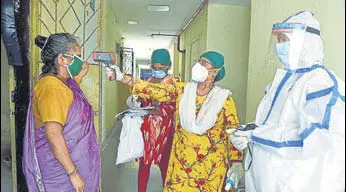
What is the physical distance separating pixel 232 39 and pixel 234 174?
2133 millimetres

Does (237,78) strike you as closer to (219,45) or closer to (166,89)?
(219,45)

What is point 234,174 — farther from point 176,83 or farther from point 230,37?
point 230,37

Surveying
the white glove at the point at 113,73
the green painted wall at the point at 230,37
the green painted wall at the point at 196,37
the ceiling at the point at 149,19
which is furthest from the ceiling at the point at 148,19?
the white glove at the point at 113,73

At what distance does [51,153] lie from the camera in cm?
117

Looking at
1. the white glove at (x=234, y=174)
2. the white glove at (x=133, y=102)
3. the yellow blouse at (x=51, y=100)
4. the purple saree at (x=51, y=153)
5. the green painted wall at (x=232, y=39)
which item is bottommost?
the white glove at (x=234, y=174)

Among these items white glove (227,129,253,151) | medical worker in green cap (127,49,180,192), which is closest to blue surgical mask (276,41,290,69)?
white glove (227,129,253,151)

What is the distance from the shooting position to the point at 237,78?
320 centimetres

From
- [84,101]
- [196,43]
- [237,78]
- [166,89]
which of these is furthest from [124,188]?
[196,43]

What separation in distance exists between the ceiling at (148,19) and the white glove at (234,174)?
1.71m

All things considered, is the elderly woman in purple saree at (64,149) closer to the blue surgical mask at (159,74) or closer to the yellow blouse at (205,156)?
the yellow blouse at (205,156)

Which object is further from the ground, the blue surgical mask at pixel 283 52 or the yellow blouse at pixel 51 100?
the blue surgical mask at pixel 283 52

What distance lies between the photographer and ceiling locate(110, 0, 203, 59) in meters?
3.03

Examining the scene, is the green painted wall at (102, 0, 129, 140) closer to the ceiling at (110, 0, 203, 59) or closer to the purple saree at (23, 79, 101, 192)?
the ceiling at (110, 0, 203, 59)

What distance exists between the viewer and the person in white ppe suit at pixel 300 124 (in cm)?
85
